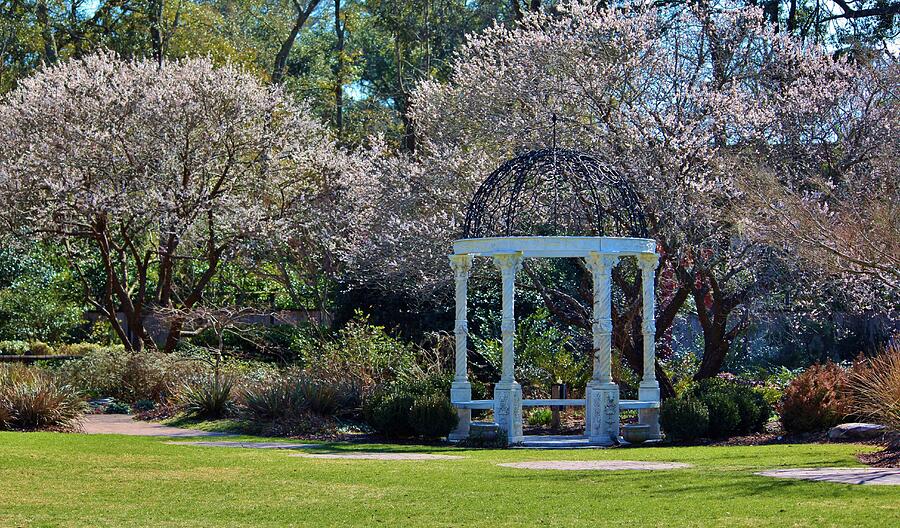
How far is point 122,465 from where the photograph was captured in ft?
40.4

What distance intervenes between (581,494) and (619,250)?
7.09 meters

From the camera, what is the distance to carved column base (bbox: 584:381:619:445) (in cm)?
1652

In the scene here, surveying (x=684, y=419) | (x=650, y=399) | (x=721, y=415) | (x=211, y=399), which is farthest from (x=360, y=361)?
(x=721, y=415)

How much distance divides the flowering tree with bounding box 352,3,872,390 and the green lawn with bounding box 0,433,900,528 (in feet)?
19.8

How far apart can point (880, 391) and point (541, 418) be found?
6584 mm

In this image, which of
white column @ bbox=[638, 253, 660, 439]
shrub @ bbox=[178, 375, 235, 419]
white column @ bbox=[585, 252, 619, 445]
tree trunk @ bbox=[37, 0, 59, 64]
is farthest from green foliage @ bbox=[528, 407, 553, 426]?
tree trunk @ bbox=[37, 0, 59, 64]

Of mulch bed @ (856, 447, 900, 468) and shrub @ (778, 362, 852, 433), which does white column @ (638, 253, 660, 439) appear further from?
mulch bed @ (856, 447, 900, 468)

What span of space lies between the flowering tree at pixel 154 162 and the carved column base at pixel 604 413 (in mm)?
10885

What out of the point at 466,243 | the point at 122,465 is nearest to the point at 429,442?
the point at 466,243

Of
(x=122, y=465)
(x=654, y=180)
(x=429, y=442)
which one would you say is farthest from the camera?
(x=654, y=180)

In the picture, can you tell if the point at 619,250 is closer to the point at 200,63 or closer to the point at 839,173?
the point at 839,173

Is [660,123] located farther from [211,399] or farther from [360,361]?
[211,399]

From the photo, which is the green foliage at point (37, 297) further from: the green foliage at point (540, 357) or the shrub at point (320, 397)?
the shrub at point (320, 397)

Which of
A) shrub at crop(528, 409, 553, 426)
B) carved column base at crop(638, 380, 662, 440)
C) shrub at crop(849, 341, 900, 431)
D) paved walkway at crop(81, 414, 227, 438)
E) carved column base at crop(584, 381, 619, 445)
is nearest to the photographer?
shrub at crop(849, 341, 900, 431)
